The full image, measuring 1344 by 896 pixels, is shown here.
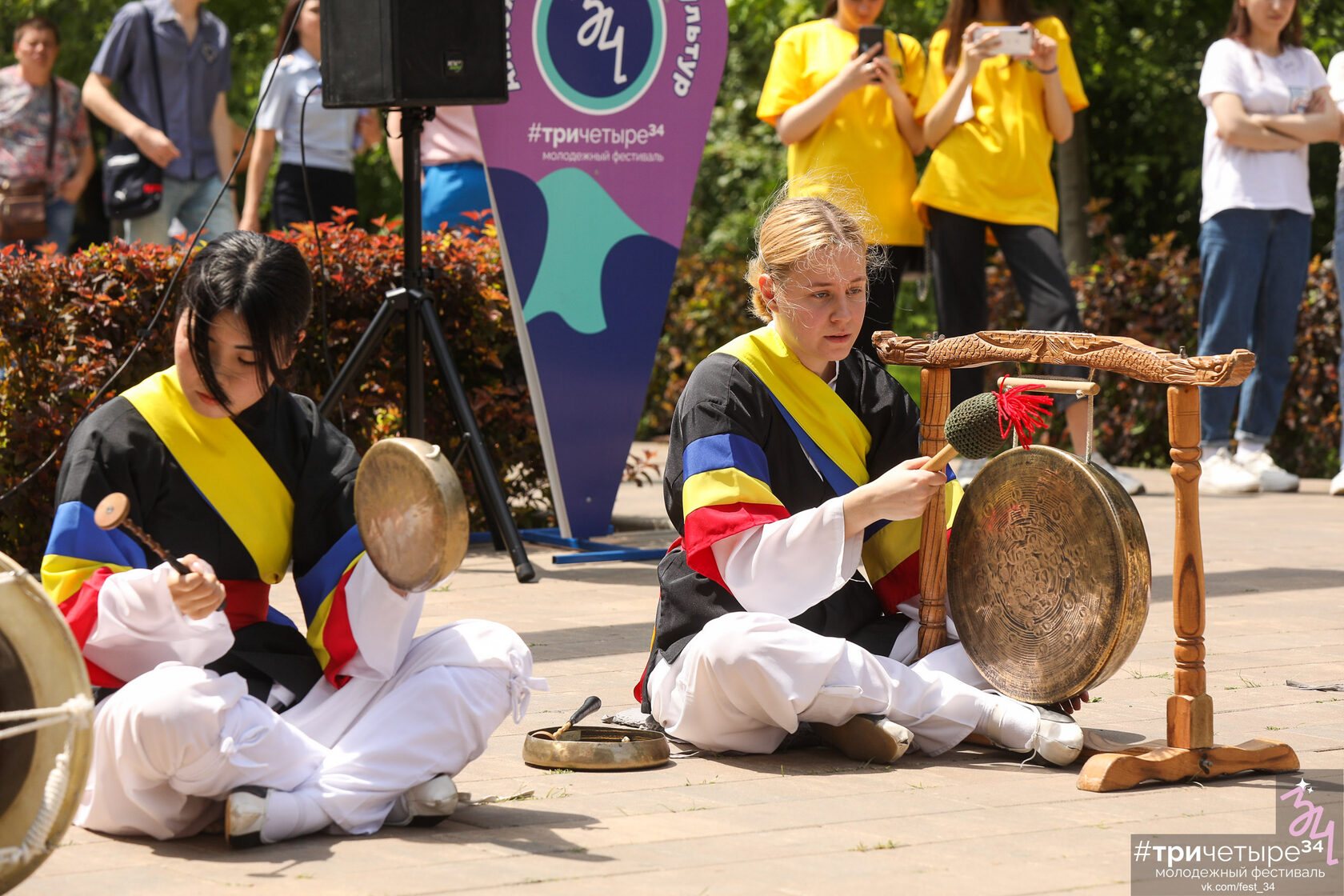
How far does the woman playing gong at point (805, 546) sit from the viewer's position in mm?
3549

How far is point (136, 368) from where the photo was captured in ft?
19.6

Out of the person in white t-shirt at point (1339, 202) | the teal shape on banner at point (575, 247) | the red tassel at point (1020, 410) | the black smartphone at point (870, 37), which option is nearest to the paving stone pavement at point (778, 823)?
the red tassel at point (1020, 410)

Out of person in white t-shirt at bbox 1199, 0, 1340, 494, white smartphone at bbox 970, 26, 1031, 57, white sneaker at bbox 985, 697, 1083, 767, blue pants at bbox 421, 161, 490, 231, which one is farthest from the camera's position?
person in white t-shirt at bbox 1199, 0, 1340, 494

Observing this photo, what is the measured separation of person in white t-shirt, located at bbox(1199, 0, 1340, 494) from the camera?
25.3 ft

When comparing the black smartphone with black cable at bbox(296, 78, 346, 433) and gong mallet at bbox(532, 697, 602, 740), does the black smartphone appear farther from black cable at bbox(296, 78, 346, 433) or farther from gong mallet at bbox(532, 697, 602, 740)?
gong mallet at bbox(532, 697, 602, 740)

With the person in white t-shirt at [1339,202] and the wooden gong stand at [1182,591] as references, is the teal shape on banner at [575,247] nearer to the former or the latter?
the wooden gong stand at [1182,591]

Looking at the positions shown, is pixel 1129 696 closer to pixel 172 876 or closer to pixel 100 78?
pixel 172 876

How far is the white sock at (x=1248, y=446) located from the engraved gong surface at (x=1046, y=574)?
4.97 m

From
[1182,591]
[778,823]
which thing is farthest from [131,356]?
[1182,591]

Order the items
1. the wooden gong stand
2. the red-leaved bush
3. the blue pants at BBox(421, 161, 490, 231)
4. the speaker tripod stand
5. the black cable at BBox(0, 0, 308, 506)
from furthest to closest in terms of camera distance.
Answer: the blue pants at BBox(421, 161, 490, 231) → the red-leaved bush → the speaker tripod stand → the black cable at BBox(0, 0, 308, 506) → the wooden gong stand

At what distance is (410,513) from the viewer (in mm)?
2900

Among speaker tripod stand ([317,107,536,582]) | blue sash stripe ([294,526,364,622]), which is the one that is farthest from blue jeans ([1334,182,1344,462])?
blue sash stripe ([294,526,364,622])

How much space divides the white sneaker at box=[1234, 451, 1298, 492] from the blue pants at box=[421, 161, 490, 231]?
3.94 m

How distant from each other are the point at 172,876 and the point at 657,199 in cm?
417
